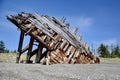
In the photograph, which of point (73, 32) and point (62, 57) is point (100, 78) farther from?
point (73, 32)

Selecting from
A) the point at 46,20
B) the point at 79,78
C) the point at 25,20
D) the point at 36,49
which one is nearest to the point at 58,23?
the point at 46,20

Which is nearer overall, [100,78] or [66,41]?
[100,78]

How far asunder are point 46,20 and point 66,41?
256cm

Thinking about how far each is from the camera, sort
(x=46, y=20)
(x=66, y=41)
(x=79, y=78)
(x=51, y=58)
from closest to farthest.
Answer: (x=79, y=78) < (x=51, y=58) < (x=66, y=41) < (x=46, y=20)

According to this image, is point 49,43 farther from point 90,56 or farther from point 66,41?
point 90,56

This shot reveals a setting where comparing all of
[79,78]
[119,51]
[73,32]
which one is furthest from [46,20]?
[119,51]

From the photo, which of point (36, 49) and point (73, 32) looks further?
point (73, 32)

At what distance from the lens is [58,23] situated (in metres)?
19.3

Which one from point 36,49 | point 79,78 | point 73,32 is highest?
point 73,32

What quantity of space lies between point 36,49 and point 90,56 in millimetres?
4379

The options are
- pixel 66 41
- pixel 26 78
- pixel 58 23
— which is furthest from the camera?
pixel 58 23

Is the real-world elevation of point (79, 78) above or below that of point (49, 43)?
below

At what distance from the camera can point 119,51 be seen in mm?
77000

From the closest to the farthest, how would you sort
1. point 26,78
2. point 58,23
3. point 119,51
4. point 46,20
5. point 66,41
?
1. point 26,78
2. point 66,41
3. point 46,20
4. point 58,23
5. point 119,51
